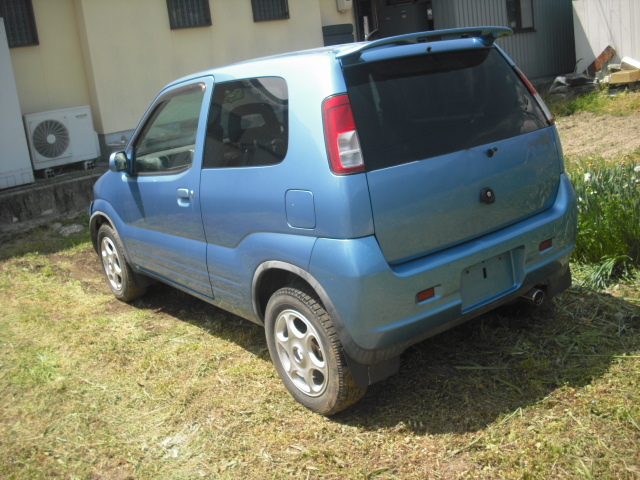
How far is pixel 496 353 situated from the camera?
3.99 metres

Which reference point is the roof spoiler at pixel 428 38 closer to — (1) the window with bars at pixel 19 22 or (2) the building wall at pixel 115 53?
(2) the building wall at pixel 115 53

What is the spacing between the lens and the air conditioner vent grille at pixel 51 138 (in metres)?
9.60

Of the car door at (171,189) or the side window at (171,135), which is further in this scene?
the side window at (171,135)

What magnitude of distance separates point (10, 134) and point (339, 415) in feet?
23.7

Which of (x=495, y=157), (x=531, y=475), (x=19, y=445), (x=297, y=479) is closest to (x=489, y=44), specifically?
(x=495, y=157)

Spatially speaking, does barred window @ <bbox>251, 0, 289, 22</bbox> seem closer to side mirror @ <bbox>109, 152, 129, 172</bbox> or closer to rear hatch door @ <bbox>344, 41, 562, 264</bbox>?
side mirror @ <bbox>109, 152, 129, 172</bbox>

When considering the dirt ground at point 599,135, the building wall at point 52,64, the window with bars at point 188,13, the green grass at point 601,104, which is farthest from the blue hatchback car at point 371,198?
the green grass at point 601,104

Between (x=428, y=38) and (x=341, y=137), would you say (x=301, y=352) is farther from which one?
(x=428, y=38)

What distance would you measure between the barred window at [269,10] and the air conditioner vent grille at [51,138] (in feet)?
15.0

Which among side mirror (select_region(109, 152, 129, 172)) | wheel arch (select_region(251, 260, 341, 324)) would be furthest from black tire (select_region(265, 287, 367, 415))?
side mirror (select_region(109, 152, 129, 172))

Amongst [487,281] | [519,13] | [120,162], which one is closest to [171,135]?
[120,162]

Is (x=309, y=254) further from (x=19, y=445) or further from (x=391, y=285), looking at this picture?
(x=19, y=445)

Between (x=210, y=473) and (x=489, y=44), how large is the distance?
2.75 m

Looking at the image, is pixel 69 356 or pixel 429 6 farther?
pixel 429 6
